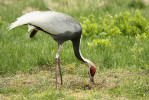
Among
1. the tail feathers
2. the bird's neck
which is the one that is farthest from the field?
the bird's neck

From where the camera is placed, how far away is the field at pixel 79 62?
12.8 feet

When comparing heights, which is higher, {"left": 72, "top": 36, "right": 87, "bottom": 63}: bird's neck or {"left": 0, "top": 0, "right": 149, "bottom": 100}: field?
{"left": 72, "top": 36, "right": 87, "bottom": 63}: bird's neck

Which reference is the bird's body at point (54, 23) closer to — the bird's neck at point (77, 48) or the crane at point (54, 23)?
the crane at point (54, 23)

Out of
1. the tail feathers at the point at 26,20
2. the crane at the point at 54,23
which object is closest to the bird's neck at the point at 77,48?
the crane at the point at 54,23

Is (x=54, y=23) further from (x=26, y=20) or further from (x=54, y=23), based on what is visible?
(x=26, y=20)

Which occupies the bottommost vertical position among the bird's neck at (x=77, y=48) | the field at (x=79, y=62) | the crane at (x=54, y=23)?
Result: the field at (x=79, y=62)

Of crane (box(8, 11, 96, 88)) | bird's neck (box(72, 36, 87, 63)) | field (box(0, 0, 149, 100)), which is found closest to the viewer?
field (box(0, 0, 149, 100))

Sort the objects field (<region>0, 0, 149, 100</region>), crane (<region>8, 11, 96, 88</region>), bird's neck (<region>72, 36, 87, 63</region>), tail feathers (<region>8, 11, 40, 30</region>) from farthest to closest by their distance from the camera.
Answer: bird's neck (<region>72, 36, 87, 63</region>)
crane (<region>8, 11, 96, 88</region>)
tail feathers (<region>8, 11, 40, 30</region>)
field (<region>0, 0, 149, 100</region>)

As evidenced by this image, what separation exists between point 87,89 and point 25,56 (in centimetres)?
169

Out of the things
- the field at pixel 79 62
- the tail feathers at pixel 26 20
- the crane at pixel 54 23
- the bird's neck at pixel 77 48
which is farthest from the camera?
the bird's neck at pixel 77 48

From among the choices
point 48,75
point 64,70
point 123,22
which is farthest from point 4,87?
point 123,22

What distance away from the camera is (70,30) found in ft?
14.7

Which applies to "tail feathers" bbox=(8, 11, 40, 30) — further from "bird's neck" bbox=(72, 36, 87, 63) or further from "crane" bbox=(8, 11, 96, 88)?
"bird's neck" bbox=(72, 36, 87, 63)

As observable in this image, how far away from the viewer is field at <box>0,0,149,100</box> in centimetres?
391
